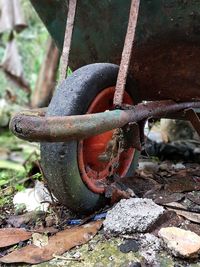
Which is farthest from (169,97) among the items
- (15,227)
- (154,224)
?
(15,227)

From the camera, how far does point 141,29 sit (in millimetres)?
2348

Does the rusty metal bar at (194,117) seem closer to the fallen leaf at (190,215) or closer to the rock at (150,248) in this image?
the fallen leaf at (190,215)

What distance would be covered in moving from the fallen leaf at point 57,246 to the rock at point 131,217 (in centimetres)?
9

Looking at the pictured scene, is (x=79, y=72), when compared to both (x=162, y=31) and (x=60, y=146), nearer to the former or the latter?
(x=60, y=146)

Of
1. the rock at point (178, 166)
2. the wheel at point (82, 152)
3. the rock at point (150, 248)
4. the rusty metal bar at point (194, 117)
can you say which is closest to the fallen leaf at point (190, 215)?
the rock at point (150, 248)

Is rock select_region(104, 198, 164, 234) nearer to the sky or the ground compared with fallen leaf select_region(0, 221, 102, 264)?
nearer to the sky

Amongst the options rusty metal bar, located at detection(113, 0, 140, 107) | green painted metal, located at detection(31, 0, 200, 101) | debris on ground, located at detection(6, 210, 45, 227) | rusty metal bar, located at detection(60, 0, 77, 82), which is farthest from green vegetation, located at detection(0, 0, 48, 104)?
rusty metal bar, located at detection(113, 0, 140, 107)

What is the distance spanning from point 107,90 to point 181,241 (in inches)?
32.1

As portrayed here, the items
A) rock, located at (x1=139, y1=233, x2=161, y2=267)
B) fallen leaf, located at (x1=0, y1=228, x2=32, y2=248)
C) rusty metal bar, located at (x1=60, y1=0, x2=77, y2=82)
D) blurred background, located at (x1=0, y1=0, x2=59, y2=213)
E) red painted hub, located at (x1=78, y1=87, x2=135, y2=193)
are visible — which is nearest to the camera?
rock, located at (x1=139, y1=233, x2=161, y2=267)

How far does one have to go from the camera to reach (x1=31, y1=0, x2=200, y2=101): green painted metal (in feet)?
7.24

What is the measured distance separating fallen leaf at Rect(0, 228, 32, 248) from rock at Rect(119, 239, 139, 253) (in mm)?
441

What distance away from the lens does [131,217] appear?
1.91 meters

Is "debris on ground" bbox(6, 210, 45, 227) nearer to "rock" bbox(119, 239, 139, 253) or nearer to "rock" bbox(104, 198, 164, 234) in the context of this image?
"rock" bbox(104, 198, 164, 234)

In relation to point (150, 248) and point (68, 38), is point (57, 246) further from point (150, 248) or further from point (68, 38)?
point (68, 38)
